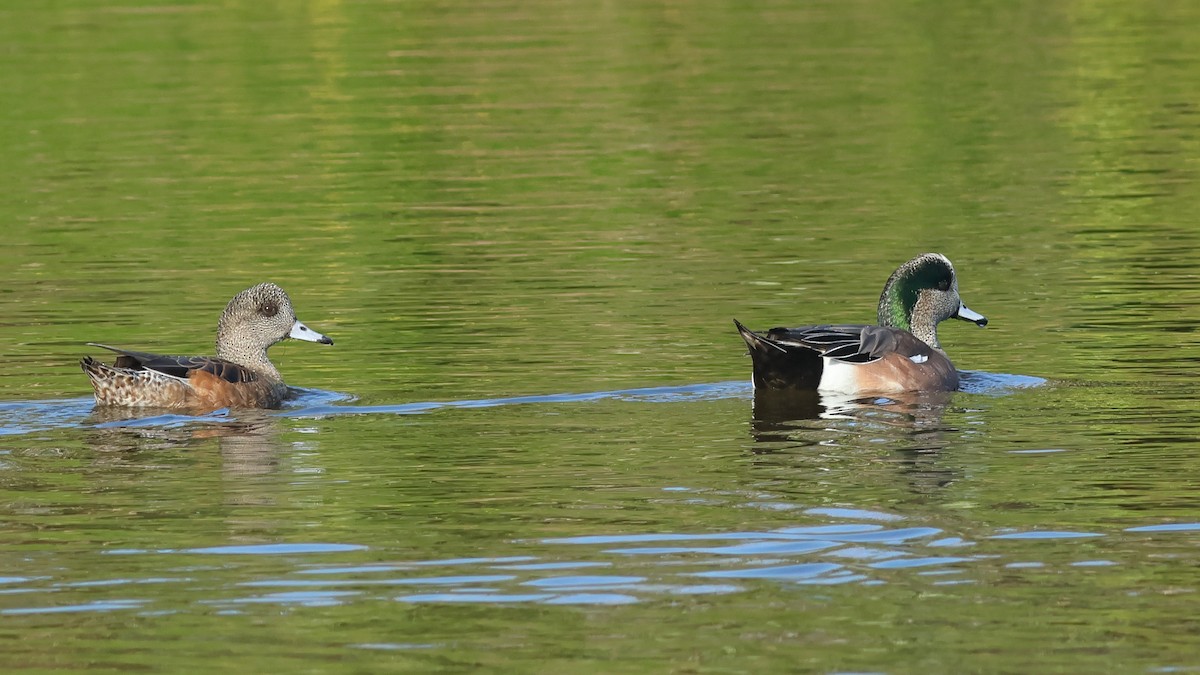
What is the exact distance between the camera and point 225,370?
13.8 metres

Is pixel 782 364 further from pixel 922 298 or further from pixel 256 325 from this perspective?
pixel 256 325

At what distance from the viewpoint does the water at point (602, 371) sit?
829cm

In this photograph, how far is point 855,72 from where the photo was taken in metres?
34.2

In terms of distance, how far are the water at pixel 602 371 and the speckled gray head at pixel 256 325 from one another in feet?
1.48

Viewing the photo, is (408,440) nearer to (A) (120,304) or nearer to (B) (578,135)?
(A) (120,304)

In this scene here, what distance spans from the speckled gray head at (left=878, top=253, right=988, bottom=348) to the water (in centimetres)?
50

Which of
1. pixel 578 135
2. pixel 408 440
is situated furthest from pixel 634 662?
pixel 578 135

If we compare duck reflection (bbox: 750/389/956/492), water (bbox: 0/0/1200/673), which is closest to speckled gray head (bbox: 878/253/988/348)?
water (bbox: 0/0/1200/673)

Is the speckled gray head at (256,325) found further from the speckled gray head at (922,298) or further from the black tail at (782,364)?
the speckled gray head at (922,298)

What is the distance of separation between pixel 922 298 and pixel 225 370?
4854 millimetres

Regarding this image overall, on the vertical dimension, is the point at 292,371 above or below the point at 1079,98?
below

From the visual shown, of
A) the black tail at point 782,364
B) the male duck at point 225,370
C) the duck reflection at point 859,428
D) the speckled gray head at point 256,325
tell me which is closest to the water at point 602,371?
the duck reflection at point 859,428

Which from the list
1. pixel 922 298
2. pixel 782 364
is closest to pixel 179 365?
pixel 782 364

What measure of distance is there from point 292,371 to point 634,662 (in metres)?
8.36
